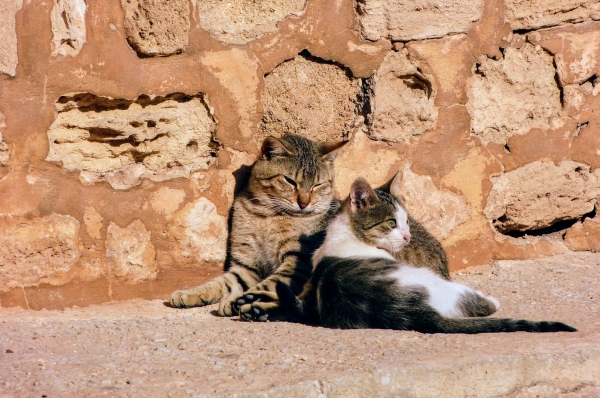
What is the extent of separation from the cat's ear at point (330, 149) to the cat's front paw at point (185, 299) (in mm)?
1357

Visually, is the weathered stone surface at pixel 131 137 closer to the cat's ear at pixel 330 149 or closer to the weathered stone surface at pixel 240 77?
the weathered stone surface at pixel 240 77

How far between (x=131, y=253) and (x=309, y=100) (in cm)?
169

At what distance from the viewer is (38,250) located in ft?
16.0

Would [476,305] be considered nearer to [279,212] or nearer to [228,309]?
[228,309]

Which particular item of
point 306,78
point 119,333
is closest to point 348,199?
point 306,78

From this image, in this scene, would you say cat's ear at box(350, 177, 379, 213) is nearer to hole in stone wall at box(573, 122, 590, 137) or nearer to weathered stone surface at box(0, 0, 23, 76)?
hole in stone wall at box(573, 122, 590, 137)

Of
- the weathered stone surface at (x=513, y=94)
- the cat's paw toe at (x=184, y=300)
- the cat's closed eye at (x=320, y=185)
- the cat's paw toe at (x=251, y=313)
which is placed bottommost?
the cat's paw toe at (x=184, y=300)

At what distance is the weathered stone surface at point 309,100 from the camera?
5.51 m

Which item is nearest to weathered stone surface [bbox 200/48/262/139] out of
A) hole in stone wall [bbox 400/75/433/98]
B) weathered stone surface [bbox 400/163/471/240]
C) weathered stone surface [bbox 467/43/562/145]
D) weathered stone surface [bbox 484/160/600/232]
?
hole in stone wall [bbox 400/75/433/98]

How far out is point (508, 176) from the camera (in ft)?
19.6

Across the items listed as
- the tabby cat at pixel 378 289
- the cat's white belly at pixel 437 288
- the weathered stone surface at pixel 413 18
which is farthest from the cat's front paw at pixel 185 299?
the weathered stone surface at pixel 413 18

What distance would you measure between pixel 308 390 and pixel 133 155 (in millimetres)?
2591

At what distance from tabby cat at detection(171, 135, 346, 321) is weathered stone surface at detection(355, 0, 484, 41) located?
896 mm

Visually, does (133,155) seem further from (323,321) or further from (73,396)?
(73,396)
